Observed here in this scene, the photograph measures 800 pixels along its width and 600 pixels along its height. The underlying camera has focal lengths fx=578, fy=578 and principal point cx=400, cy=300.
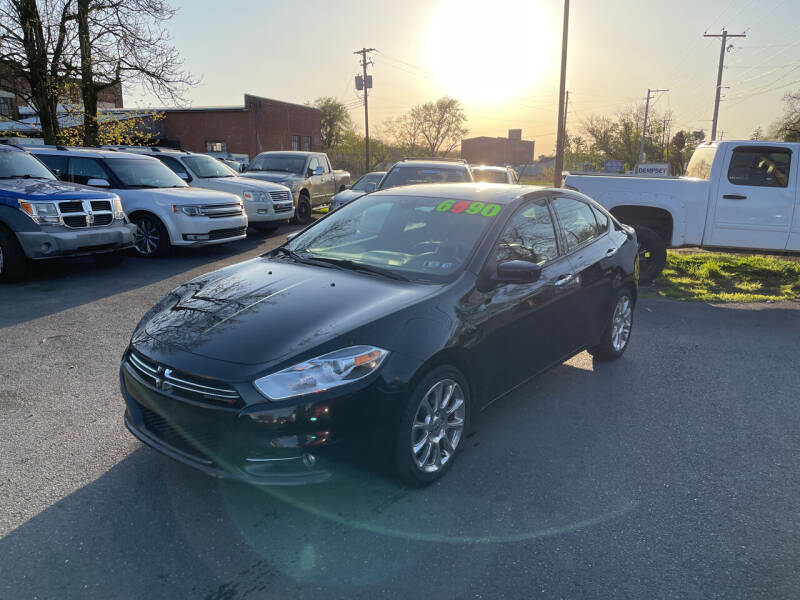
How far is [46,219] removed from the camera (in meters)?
7.82

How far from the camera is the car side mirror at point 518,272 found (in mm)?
3479

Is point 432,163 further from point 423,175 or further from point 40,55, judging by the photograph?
point 40,55

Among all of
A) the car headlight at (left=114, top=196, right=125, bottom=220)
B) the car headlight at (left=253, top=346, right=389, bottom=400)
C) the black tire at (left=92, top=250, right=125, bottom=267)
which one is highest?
the car headlight at (left=114, top=196, right=125, bottom=220)

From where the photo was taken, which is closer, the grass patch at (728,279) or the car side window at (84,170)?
the grass patch at (728,279)

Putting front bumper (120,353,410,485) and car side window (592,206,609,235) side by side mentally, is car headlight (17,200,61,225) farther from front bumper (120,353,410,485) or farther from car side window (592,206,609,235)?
car side window (592,206,609,235)

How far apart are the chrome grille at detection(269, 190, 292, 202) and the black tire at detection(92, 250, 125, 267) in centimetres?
441

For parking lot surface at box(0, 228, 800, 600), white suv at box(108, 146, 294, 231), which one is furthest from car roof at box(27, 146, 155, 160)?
parking lot surface at box(0, 228, 800, 600)

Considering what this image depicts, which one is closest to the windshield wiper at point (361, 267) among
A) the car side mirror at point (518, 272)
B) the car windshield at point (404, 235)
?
the car windshield at point (404, 235)

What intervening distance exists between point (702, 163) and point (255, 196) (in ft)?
29.4

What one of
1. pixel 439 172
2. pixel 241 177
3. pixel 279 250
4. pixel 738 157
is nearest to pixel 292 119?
pixel 241 177

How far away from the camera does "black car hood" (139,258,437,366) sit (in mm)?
2852

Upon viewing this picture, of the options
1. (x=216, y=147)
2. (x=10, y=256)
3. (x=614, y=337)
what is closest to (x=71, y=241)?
(x=10, y=256)

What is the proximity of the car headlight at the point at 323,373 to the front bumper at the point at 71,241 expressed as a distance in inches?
262

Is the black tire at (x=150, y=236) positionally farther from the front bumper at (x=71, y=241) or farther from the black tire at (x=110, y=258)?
the front bumper at (x=71, y=241)
